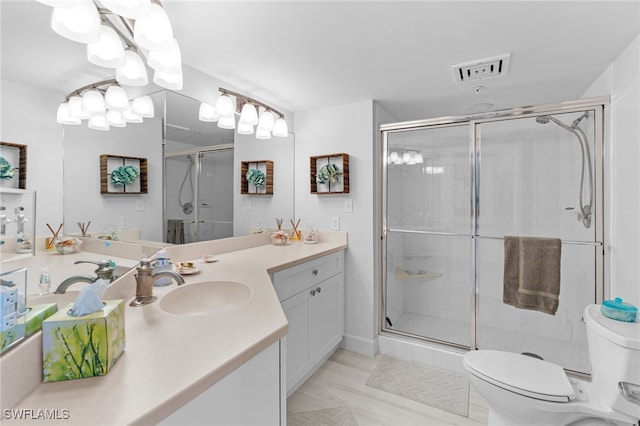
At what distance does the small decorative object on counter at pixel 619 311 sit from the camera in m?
1.30

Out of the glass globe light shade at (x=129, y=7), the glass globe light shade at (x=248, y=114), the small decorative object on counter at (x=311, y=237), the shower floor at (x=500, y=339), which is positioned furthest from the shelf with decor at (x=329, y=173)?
the glass globe light shade at (x=129, y=7)

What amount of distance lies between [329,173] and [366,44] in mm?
1129

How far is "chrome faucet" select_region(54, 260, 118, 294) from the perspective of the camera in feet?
2.80

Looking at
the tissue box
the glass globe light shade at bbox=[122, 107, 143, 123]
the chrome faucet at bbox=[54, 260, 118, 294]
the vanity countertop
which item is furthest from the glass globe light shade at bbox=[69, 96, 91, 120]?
the tissue box

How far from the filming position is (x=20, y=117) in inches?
30.9

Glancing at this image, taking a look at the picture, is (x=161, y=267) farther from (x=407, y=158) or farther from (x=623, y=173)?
(x=623, y=173)

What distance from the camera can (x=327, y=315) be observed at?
89.4 inches

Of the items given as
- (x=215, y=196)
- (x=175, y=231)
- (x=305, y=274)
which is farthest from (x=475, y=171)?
(x=175, y=231)

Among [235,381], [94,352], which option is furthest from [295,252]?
[94,352]

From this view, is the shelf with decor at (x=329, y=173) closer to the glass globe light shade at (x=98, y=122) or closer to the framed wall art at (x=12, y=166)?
the glass globe light shade at (x=98, y=122)

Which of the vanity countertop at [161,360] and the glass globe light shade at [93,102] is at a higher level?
the glass globe light shade at [93,102]

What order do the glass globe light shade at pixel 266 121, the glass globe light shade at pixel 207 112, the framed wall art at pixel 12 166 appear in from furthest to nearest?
the glass globe light shade at pixel 266 121, the glass globe light shade at pixel 207 112, the framed wall art at pixel 12 166

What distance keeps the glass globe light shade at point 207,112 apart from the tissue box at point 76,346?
157 cm

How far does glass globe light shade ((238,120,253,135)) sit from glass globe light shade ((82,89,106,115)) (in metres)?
1.09
